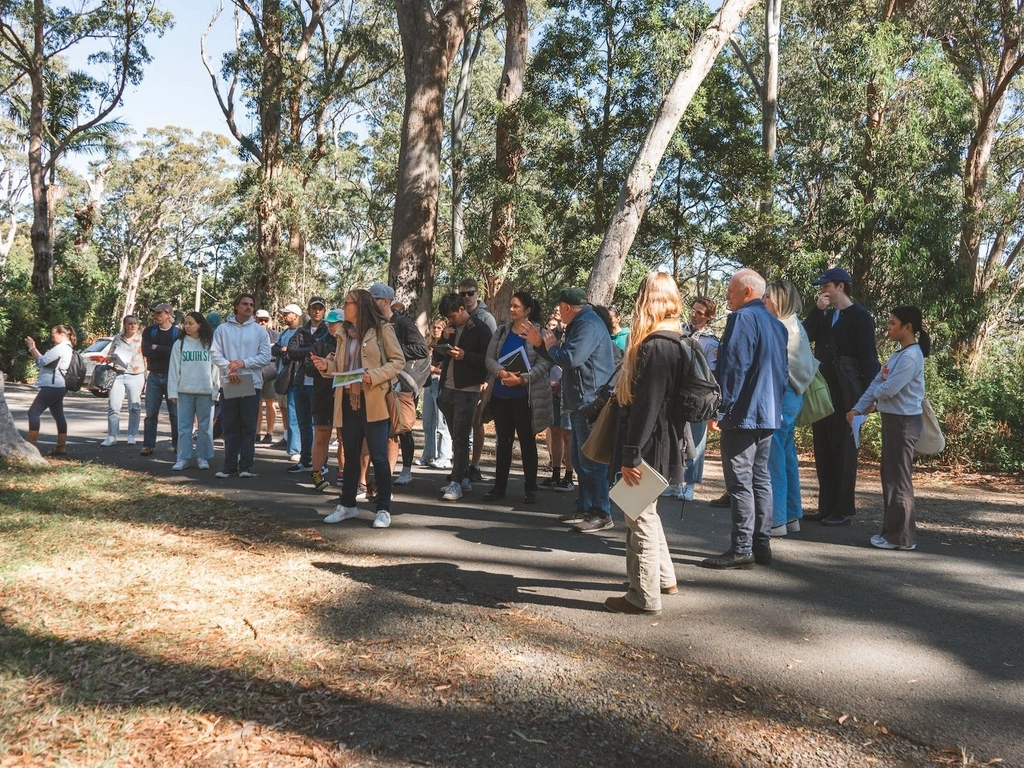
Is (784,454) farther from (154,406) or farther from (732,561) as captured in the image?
(154,406)

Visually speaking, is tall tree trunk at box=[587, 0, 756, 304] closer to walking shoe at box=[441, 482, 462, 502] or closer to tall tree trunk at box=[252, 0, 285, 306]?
walking shoe at box=[441, 482, 462, 502]

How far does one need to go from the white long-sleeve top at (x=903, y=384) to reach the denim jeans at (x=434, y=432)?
548cm

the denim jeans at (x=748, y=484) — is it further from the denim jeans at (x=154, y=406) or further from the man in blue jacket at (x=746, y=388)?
the denim jeans at (x=154, y=406)

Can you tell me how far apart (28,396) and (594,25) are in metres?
15.3

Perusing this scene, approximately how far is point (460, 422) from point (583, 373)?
5.59 feet

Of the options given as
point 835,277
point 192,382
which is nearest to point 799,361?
point 835,277

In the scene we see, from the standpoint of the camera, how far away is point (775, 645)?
13.8 feet

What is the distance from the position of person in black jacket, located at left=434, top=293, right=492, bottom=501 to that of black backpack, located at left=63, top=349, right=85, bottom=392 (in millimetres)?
4773

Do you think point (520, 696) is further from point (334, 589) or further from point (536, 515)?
point (536, 515)

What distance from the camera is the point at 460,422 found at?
Answer: 804cm

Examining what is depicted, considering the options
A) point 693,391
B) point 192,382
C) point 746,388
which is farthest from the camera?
point 192,382

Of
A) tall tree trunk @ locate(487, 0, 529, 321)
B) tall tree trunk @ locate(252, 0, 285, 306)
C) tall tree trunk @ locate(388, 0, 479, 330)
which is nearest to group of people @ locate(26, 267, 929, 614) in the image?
tall tree trunk @ locate(388, 0, 479, 330)

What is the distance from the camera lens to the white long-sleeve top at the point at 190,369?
8.91m

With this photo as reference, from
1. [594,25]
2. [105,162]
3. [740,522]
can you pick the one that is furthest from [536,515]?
[105,162]
